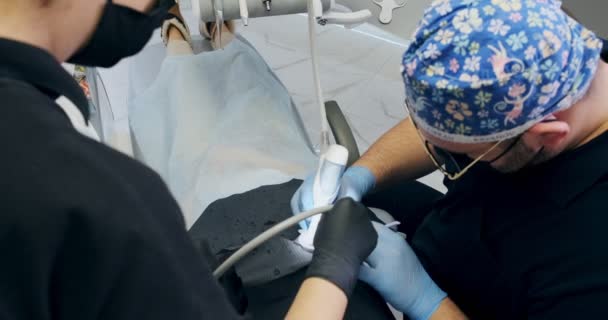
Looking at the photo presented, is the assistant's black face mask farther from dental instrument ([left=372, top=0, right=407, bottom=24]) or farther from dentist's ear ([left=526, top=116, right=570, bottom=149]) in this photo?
dental instrument ([left=372, top=0, right=407, bottom=24])

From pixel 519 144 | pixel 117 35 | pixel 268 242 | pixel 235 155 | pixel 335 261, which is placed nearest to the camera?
pixel 117 35

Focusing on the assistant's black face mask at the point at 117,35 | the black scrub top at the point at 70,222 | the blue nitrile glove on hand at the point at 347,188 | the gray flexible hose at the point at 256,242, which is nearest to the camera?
the black scrub top at the point at 70,222

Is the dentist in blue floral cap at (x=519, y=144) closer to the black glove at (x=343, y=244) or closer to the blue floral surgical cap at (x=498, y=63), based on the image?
the blue floral surgical cap at (x=498, y=63)

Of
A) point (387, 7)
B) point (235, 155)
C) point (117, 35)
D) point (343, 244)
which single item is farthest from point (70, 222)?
point (387, 7)

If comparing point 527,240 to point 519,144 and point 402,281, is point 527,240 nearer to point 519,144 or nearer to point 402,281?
point 519,144

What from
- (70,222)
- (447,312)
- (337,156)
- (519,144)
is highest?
(70,222)

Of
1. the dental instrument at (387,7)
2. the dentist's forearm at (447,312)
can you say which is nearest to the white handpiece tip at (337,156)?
the dentist's forearm at (447,312)

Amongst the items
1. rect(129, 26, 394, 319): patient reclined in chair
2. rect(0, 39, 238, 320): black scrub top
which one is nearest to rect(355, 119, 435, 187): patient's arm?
rect(129, 26, 394, 319): patient reclined in chair

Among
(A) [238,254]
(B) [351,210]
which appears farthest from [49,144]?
(B) [351,210]

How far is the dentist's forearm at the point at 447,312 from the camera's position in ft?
3.13

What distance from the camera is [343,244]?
92cm

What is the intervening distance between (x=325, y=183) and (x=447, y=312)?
1.09 feet

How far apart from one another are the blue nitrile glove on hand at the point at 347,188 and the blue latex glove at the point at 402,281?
15 centimetres

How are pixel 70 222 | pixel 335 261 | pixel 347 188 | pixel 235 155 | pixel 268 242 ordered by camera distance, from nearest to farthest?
pixel 70 222 → pixel 335 261 → pixel 268 242 → pixel 347 188 → pixel 235 155
